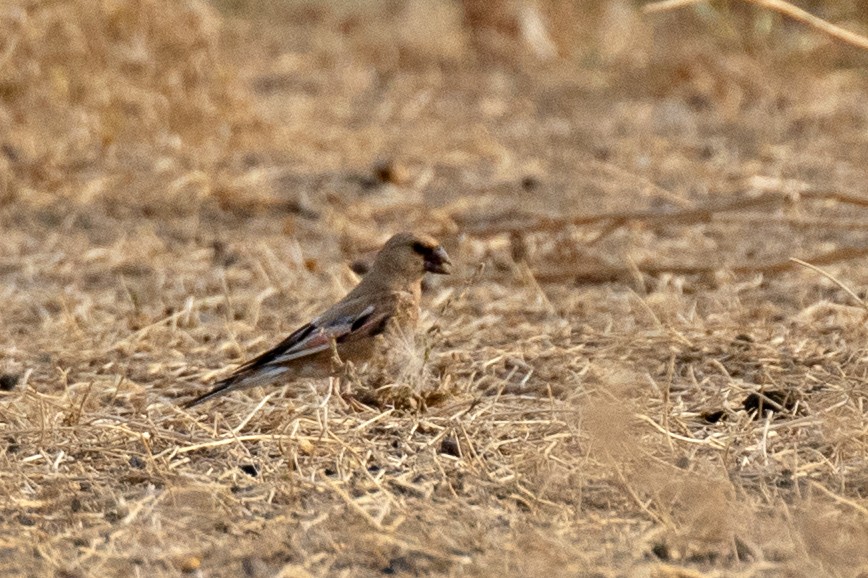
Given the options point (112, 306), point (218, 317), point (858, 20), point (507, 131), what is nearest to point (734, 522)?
point (218, 317)

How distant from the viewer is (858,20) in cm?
1217

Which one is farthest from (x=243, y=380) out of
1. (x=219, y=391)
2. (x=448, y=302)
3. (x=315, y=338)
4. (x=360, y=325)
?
(x=448, y=302)

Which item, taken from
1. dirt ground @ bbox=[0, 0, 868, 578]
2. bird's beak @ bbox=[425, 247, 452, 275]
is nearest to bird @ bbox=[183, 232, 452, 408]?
bird's beak @ bbox=[425, 247, 452, 275]

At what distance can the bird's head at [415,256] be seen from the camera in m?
5.63

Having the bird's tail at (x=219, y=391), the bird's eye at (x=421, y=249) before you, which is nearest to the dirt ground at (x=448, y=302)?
the bird's tail at (x=219, y=391)

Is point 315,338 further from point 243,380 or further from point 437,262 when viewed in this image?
point 437,262

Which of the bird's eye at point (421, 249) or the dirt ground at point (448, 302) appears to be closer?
the dirt ground at point (448, 302)

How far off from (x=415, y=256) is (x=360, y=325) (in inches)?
14.8

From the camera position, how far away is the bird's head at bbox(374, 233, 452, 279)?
222 inches

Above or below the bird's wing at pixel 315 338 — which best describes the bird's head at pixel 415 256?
above

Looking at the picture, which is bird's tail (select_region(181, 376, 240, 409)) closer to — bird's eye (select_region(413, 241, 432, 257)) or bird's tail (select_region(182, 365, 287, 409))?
bird's tail (select_region(182, 365, 287, 409))

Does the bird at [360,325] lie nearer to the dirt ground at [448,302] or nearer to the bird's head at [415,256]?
the bird's head at [415,256]

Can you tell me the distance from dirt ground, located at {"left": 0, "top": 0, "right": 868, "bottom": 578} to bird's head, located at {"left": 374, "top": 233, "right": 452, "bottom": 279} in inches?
6.3

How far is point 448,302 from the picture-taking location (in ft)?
16.4
